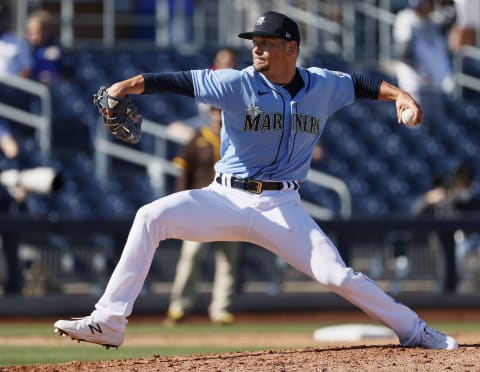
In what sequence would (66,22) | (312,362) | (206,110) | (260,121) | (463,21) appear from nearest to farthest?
1. (312,362)
2. (260,121)
3. (206,110)
4. (66,22)
5. (463,21)

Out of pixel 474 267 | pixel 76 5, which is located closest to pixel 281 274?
pixel 474 267

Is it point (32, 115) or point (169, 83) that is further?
point (32, 115)

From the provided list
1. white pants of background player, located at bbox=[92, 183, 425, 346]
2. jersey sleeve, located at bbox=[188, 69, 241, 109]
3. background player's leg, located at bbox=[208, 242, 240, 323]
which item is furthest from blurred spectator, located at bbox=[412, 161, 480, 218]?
jersey sleeve, located at bbox=[188, 69, 241, 109]

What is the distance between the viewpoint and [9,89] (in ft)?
46.0

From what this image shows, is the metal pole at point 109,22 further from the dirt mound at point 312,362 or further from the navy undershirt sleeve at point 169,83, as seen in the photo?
the dirt mound at point 312,362

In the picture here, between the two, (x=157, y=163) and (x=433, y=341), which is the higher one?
(x=157, y=163)

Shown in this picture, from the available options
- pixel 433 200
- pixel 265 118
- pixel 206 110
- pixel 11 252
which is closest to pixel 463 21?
pixel 433 200

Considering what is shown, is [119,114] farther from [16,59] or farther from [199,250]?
[16,59]

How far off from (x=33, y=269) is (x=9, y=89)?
2.97 metres

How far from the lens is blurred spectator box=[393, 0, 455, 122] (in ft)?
49.5

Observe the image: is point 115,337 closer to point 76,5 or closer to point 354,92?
point 354,92

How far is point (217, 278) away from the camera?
11.0 m

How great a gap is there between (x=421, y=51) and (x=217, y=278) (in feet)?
18.5

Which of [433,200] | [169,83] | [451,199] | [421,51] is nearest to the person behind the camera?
[169,83]
